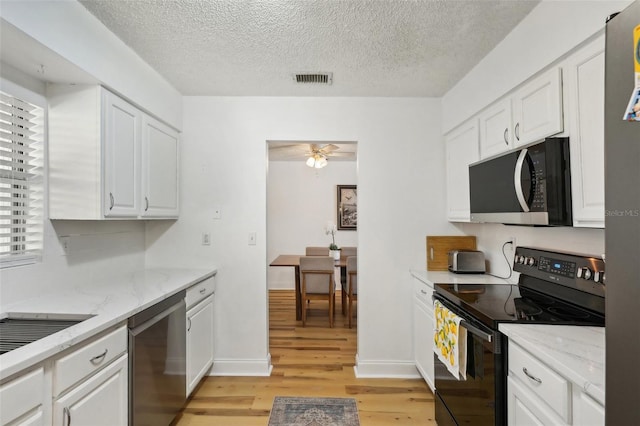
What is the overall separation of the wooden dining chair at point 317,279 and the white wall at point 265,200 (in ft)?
3.71

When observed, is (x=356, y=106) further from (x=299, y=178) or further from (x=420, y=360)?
(x=299, y=178)

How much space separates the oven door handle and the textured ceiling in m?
1.63

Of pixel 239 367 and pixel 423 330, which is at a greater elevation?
pixel 423 330

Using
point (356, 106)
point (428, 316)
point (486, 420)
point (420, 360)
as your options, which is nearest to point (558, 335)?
point (486, 420)

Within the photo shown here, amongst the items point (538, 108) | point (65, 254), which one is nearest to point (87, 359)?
point (65, 254)

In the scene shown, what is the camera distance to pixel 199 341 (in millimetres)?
2443

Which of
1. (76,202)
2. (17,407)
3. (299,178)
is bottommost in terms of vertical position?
(17,407)

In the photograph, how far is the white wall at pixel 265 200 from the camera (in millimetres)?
2807

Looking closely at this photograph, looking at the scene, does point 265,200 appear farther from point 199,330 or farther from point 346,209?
point 346,209

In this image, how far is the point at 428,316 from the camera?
2.39 m

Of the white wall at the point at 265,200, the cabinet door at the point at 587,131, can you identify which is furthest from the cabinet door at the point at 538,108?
the white wall at the point at 265,200

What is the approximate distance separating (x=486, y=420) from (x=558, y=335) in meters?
0.52

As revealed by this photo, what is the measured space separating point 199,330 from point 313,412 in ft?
3.38

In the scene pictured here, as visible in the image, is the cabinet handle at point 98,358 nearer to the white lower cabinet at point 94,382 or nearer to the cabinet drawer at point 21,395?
the white lower cabinet at point 94,382
